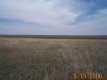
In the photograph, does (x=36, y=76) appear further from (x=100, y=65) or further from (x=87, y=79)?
(x=100, y=65)

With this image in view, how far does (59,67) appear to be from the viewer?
4.65 meters

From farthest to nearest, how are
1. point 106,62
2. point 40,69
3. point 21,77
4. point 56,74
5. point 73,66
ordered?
point 106,62 < point 73,66 < point 40,69 < point 56,74 < point 21,77

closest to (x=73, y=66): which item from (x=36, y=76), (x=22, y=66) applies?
(x=36, y=76)

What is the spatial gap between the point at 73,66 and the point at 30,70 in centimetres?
188

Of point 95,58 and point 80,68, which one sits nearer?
point 80,68

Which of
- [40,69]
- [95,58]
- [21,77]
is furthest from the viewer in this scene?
[95,58]

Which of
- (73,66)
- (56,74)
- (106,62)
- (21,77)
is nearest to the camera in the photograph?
→ (21,77)

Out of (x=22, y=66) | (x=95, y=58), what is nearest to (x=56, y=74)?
(x=22, y=66)

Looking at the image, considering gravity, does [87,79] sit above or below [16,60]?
below

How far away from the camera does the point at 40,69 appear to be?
14.4ft

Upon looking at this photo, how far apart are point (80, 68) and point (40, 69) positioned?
1.70 meters

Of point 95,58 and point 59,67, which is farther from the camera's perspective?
point 95,58

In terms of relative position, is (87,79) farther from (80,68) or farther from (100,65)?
(100,65)

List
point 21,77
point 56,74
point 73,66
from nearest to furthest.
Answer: point 21,77 < point 56,74 < point 73,66
